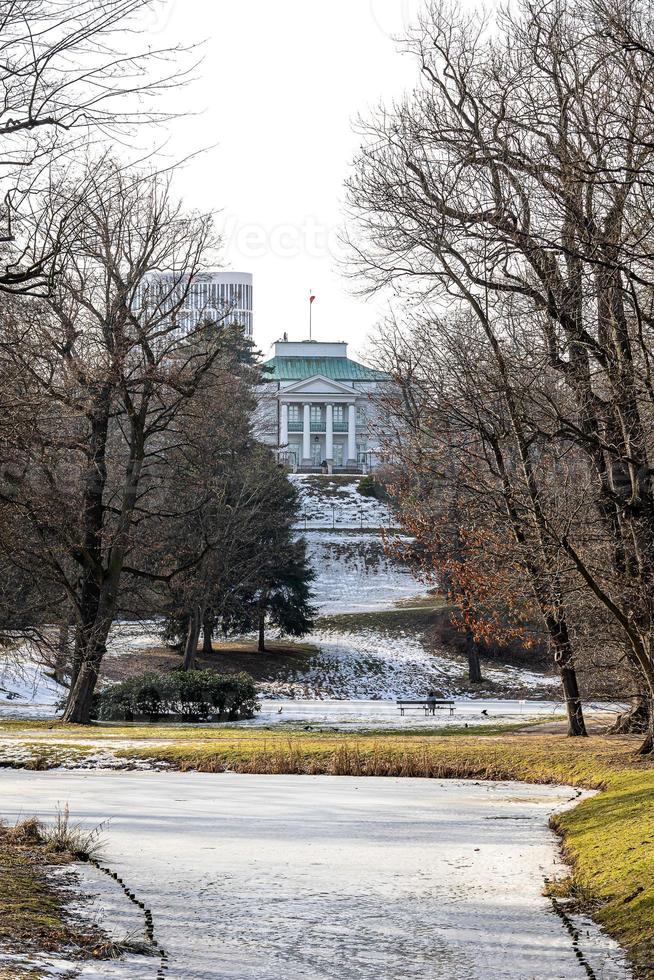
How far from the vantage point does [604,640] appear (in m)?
16.8

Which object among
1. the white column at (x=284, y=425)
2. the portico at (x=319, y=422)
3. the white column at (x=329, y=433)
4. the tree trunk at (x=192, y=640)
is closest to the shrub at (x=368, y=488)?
the portico at (x=319, y=422)

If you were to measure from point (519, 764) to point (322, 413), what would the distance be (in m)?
82.5

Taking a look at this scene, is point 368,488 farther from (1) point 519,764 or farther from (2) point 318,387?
(1) point 519,764

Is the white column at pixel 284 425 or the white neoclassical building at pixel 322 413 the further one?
the white neoclassical building at pixel 322 413

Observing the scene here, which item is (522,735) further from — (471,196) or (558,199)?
(558,199)

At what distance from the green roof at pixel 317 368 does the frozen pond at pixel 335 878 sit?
85.9 meters

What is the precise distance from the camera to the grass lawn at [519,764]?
311 inches

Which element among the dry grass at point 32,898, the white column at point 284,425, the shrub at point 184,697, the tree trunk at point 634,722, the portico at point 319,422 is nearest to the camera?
the dry grass at point 32,898

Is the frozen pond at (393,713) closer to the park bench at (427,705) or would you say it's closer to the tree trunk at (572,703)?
the park bench at (427,705)

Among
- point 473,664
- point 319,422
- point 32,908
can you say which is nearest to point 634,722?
point 32,908

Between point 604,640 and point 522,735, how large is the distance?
19.3 ft

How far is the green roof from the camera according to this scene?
328ft

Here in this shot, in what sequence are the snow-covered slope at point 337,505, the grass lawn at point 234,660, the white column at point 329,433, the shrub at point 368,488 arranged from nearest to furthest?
the grass lawn at point 234,660
the snow-covered slope at point 337,505
the shrub at point 368,488
the white column at point 329,433

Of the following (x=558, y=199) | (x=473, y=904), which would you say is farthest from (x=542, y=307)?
(x=473, y=904)
